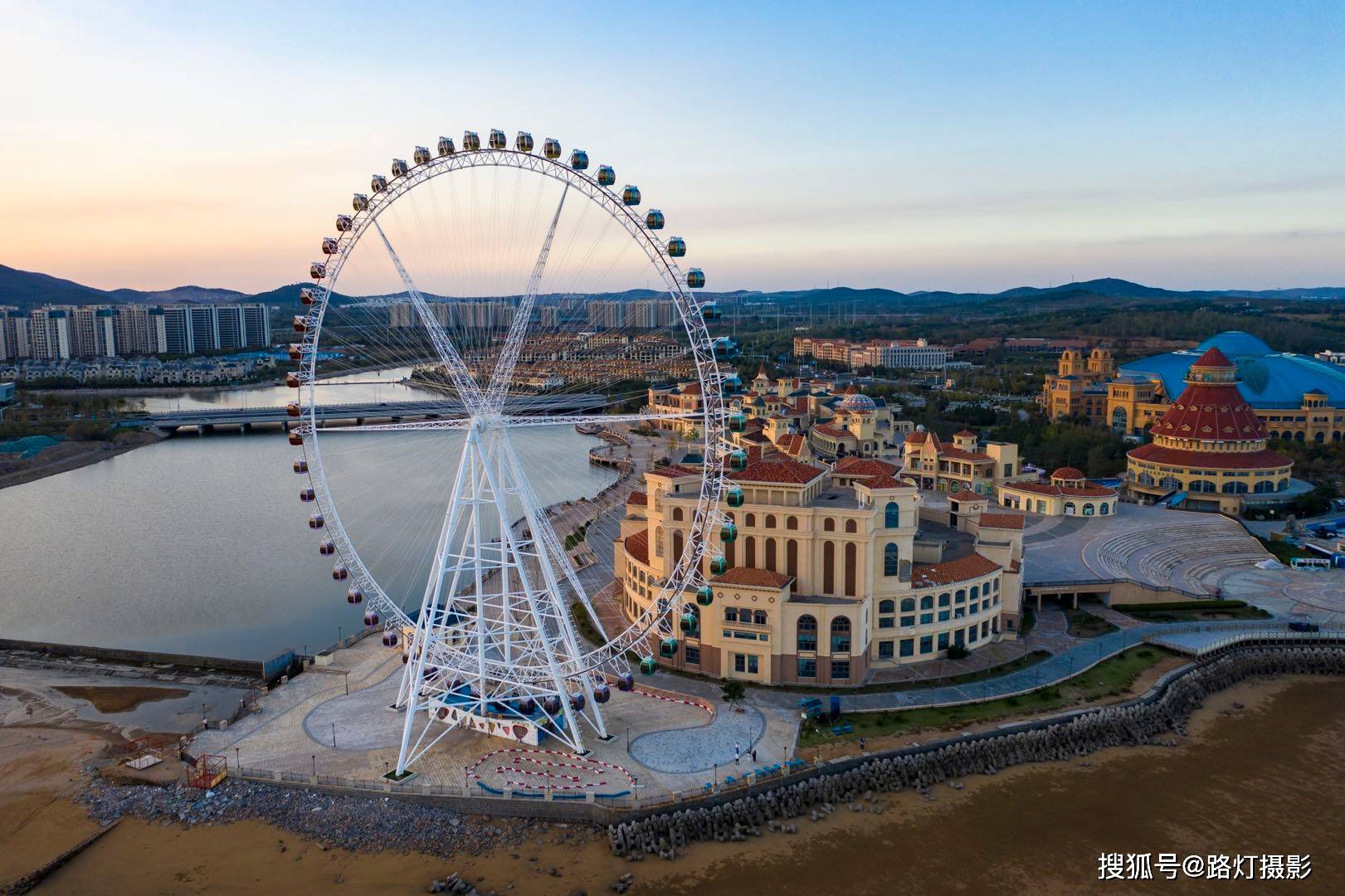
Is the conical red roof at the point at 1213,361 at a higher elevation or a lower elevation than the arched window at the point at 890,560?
higher

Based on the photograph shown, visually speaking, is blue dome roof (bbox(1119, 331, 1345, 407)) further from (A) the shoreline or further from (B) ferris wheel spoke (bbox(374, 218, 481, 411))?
(A) the shoreline

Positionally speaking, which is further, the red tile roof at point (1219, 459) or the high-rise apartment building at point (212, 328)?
the high-rise apartment building at point (212, 328)

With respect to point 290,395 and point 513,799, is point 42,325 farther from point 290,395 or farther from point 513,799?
point 513,799

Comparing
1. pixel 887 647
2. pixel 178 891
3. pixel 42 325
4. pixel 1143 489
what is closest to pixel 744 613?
pixel 887 647

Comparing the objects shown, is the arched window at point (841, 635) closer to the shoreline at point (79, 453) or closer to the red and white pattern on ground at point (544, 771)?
the red and white pattern on ground at point (544, 771)

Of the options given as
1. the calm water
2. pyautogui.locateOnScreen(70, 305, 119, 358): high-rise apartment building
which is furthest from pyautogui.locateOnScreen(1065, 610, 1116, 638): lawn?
pyautogui.locateOnScreen(70, 305, 119, 358): high-rise apartment building

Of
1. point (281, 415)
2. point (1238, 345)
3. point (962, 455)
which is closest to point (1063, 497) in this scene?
point (962, 455)

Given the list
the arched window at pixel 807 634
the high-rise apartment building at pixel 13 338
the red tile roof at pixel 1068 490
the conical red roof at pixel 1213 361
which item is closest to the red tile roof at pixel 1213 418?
the conical red roof at pixel 1213 361
